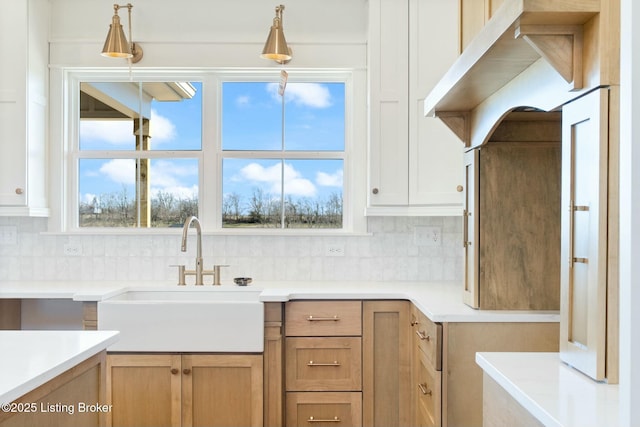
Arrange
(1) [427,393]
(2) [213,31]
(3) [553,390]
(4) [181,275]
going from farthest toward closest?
(2) [213,31] → (4) [181,275] → (1) [427,393] → (3) [553,390]

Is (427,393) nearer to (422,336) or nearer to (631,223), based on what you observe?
(422,336)

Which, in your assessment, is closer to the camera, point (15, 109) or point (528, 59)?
point (528, 59)

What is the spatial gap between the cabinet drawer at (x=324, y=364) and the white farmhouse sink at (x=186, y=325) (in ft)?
0.69

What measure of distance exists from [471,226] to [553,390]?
1176mm

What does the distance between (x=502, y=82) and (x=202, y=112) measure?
7.29ft

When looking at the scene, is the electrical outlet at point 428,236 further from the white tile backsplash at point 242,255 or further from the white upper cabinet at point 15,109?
the white upper cabinet at point 15,109

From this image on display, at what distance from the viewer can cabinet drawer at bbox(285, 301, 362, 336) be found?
9.73 ft

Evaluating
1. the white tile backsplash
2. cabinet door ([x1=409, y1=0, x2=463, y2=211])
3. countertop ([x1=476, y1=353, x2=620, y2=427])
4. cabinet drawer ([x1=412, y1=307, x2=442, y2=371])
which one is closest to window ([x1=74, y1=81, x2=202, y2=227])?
the white tile backsplash

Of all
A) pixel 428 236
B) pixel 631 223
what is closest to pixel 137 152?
pixel 428 236

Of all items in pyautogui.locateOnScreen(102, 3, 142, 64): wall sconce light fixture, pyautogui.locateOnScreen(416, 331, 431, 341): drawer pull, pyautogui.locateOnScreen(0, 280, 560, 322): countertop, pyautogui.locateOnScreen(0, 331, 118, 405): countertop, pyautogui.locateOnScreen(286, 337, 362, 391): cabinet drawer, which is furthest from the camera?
pyautogui.locateOnScreen(102, 3, 142, 64): wall sconce light fixture

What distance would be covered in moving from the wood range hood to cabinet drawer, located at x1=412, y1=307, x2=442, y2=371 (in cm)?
82

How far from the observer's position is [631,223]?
75 centimetres

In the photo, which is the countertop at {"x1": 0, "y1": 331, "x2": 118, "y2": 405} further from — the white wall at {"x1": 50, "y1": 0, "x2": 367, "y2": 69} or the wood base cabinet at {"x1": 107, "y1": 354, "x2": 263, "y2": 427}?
the white wall at {"x1": 50, "y1": 0, "x2": 367, "y2": 69}

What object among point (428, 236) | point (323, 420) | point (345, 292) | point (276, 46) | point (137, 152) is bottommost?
point (323, 420)
